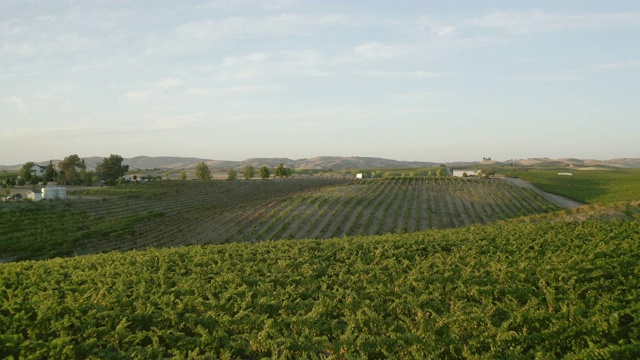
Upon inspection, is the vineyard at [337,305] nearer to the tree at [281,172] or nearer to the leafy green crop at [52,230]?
the leafy green crop at [52,230]

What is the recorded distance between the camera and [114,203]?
42.0 metres

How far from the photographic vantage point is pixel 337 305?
10.3m

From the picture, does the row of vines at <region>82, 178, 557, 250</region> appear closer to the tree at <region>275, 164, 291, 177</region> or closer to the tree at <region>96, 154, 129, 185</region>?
the tree at <region>96, 154, 129, 185</region>

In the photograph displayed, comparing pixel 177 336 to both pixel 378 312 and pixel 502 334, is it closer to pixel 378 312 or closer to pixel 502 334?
pixel 378 312

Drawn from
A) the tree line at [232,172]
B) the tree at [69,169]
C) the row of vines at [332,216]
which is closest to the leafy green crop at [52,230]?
the row of vines at [332,216]

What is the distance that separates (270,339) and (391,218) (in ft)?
89.9

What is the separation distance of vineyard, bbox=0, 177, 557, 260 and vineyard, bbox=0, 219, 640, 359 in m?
12.7

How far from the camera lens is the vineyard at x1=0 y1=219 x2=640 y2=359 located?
8.26 m

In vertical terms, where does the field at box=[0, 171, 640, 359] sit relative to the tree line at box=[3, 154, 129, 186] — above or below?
below

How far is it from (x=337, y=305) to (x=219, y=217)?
2851cm

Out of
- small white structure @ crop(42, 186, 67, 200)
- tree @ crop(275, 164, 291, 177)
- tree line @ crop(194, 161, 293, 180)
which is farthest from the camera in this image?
tree @ crop(275, 164, 291, 177)

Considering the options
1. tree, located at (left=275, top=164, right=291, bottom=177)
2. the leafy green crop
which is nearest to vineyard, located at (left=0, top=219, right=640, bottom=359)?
the leafy green crop

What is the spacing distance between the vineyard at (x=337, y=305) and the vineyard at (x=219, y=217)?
12.7 m

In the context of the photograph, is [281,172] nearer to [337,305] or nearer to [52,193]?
[52,193]
